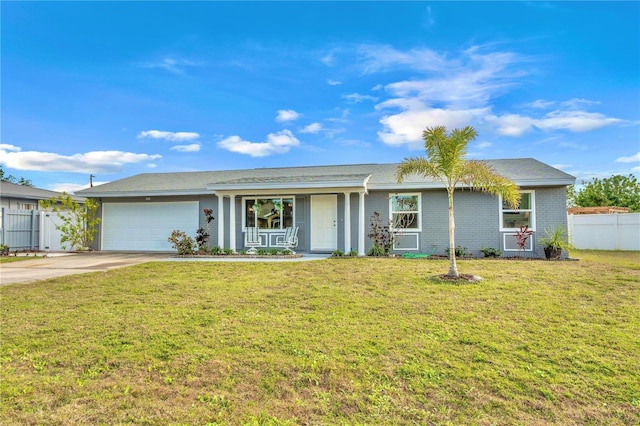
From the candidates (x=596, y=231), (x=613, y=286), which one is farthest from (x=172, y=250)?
(x=596, y=231)

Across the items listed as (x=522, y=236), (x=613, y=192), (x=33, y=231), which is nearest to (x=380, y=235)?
(x=522, y=236)

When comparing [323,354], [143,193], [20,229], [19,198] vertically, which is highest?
[19,198]

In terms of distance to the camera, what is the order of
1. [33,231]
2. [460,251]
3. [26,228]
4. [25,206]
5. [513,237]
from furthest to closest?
[25,206] → [33,231] → [26,228] → [513,237] → [460,251]

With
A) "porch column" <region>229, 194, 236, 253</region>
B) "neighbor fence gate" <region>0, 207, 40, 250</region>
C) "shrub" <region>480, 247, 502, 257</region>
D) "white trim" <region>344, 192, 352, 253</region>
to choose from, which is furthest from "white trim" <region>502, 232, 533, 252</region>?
"neighbor fence gate" <region>0, 207, 40, 250</region>

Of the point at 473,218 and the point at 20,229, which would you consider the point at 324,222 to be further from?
the point at 20,229

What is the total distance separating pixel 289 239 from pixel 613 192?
86.3 ft

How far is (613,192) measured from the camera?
26.4 metres

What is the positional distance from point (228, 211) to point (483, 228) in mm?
9570

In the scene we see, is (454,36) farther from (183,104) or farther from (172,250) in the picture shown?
(172,250)

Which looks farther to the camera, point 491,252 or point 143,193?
point 143,193

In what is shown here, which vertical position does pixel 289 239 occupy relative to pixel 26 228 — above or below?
below

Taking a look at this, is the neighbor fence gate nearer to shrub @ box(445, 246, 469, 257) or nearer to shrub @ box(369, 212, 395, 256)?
shrub @ box(369, 212, 395, 256)

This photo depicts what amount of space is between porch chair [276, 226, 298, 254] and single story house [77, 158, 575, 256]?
25cm

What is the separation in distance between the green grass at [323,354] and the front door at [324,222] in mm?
6619
